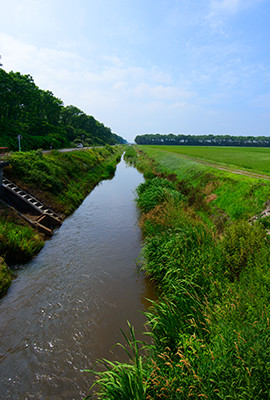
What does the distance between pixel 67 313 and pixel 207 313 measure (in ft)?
15.7

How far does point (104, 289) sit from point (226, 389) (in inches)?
241

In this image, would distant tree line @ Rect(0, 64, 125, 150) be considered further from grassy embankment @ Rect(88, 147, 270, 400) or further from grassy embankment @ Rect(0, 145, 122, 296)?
grassy embankment @ Rect(88, 147, 270, 400)

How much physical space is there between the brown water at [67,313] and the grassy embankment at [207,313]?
787 millimetres

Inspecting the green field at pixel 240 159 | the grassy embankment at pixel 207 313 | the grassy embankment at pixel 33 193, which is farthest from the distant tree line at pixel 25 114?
the green field at pixel 240 159

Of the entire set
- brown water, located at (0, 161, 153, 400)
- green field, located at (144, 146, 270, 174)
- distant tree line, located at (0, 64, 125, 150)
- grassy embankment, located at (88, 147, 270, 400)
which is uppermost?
distant tree line, located at (0, 64, 125, 150)

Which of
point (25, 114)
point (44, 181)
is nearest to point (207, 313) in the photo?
point (44, 181)

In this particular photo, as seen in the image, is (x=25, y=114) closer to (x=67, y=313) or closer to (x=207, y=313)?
(x=67, y=313)

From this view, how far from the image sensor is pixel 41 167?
18.6m

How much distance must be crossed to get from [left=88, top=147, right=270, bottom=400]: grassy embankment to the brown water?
787 mm

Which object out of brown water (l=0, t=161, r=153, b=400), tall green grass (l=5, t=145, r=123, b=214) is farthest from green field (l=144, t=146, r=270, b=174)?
tall green grass (l=5, t=145, r=123, b=214)

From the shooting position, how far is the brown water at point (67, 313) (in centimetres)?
518

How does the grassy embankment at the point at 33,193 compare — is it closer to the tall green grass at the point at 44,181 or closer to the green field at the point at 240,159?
the tall green grass at the point at 44,181

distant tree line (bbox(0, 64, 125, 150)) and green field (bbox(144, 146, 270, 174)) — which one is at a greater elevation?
distant tree line (bbox(0, 64, 125, 150))

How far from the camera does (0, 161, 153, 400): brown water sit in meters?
5.18
